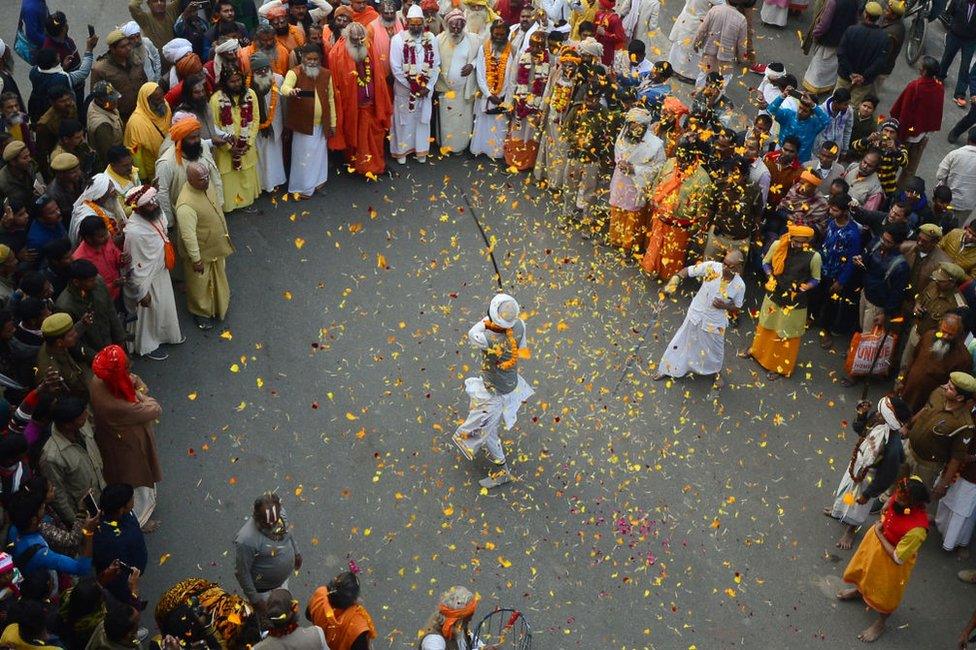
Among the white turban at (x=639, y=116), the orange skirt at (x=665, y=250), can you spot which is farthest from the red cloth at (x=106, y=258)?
the orange skirt at (x=665, y=250)

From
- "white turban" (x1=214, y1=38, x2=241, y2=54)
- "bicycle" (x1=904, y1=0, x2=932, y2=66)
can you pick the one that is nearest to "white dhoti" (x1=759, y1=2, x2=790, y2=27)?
"bicycle" (x1=904, y1=0, x2=932, y2=66)

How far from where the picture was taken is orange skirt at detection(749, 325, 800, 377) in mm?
10438

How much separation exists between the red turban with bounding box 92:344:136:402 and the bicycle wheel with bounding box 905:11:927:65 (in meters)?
11.3

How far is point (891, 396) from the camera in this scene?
8484mm

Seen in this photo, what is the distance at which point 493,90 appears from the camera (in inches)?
490

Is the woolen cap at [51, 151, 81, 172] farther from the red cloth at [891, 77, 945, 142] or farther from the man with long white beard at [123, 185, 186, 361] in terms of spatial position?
the red cloth at [891, 77, 945, 142]

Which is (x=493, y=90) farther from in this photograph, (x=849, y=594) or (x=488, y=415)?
(x=849, y=594)

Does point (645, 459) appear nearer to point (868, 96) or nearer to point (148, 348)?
point (148, 348)

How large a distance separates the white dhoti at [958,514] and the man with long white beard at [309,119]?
685cm

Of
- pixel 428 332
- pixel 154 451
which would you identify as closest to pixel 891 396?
pixel 428 332

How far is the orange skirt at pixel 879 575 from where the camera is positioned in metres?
8.07

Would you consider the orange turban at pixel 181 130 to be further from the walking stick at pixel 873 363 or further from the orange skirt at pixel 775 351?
the walking stick at pixel 873 363

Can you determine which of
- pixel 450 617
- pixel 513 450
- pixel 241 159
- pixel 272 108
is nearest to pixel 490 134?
pixel 272 108

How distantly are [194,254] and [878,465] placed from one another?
5.82 meters
